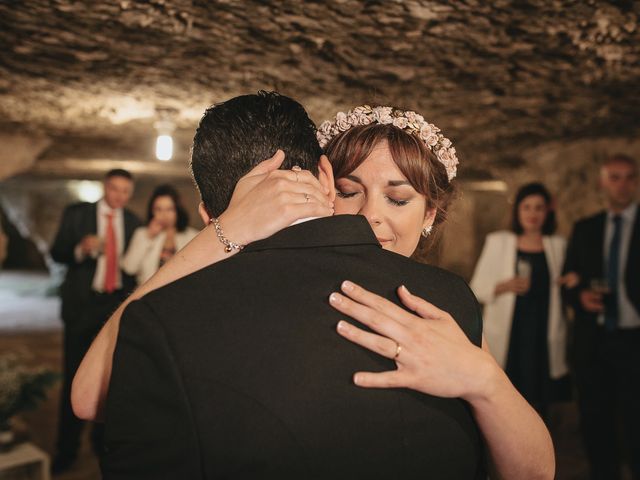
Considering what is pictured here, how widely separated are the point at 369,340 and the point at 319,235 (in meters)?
0.22

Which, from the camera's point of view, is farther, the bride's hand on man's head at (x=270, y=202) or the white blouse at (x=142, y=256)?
the white blouse at (x=142, y=256)

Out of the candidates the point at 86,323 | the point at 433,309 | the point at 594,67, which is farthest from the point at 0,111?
the point at 433,309

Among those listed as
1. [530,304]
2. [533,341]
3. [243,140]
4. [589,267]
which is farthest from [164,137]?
[243,140]

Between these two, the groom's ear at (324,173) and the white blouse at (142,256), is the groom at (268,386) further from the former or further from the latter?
the white blouse at (142,256)

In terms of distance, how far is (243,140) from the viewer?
3.78 feet

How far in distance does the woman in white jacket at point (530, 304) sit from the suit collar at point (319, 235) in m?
3.07

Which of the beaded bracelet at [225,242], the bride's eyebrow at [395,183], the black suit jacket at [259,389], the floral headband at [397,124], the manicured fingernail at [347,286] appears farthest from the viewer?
the floral headband at [397,124]

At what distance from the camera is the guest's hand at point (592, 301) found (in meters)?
3.40

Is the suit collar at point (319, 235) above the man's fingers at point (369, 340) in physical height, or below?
above

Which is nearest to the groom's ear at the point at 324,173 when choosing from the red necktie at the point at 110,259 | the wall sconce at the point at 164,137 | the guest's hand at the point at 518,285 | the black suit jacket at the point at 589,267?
the black suit jacket at the point at 589,267

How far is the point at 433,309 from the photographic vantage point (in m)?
1.11

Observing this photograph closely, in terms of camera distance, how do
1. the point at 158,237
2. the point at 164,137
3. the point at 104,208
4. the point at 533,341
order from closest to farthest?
the point at 533,341 → the point at 104,208 → the point at 158,237 → the point at 164,137

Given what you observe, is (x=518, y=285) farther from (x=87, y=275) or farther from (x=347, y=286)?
(x=347, y=286)

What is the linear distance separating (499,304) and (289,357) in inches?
134
